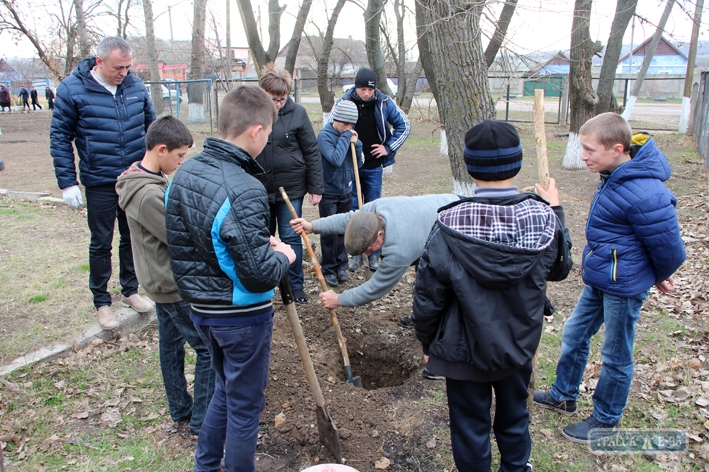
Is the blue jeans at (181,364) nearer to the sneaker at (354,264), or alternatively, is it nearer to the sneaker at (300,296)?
the sneaker at (300,296)

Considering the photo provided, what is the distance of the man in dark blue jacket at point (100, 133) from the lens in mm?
3637

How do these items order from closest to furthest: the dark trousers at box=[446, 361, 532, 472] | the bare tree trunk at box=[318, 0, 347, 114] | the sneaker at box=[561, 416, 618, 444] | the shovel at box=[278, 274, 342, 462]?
the dark trousers at box=[446, 361, 532, 472] < the shovel at box=[278, 274, 342, 462] < the sneaker at box=[561, 416, 618, 444] < the bare tree trunk at box=[318, 0, 347, 114]

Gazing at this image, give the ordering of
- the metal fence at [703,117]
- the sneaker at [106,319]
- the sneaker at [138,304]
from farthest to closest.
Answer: the metal fence at [703,117] → the sneaker at [138,304] → the sneaker at [106,319]

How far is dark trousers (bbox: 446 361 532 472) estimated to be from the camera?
2.19 metres

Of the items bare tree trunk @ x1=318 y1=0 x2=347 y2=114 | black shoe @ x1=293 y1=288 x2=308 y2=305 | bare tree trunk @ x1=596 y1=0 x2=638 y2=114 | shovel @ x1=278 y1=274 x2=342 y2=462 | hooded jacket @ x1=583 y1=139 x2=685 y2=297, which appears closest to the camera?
hooded jacket @ x1=583 y1=139 x2=685 y2=297

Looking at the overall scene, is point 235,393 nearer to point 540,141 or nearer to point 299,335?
point 299,335

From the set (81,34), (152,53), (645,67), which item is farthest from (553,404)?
(152,53)

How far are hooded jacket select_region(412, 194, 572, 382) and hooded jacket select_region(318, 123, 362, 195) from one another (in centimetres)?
276

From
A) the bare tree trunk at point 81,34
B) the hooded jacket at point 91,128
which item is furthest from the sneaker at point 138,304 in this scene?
the bare tree trunk at point 81,34

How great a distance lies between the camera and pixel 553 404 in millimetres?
3152

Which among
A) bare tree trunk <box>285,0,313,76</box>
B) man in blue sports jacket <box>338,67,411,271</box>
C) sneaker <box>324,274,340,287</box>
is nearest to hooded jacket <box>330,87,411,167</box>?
man in blue sports jacket <box>338,67,411,271</box>

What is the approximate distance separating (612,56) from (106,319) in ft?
35.2

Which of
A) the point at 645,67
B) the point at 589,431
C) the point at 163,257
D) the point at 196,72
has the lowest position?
the point at 589,431

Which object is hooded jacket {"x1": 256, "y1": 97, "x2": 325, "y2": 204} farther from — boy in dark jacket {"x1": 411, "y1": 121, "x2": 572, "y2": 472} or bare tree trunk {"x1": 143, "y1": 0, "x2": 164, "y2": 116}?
bare tree trunk {"x1": 143, "y1": 0, "x2": 164, "y2": 116}
